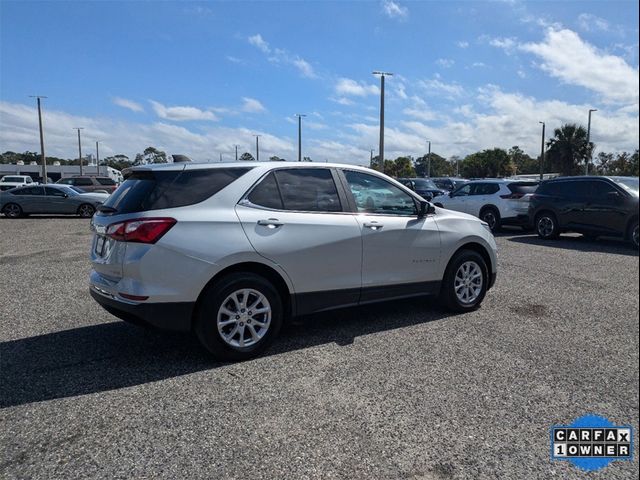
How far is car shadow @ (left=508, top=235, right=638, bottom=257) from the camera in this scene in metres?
10.4

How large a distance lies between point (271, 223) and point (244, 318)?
0.87 meters

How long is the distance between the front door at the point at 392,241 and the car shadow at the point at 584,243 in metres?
6.55

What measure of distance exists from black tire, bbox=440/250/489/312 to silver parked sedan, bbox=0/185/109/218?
57.2ft

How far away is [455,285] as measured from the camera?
18.2 ft

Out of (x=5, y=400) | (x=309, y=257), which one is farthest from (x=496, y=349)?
(x=5, y=400)

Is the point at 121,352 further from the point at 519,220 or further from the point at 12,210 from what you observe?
the point at 12,210

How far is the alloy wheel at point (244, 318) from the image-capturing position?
13.4 feet

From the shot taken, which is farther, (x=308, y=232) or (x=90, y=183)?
(x=90, y=183)

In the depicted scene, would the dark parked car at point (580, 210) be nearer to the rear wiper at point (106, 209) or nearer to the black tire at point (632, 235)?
the black tire at point (632, 235)

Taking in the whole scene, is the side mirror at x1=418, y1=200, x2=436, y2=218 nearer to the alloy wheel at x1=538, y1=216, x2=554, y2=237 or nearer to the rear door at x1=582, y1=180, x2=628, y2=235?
the rear door at x1=582, y1=180, x2=628, y2=235

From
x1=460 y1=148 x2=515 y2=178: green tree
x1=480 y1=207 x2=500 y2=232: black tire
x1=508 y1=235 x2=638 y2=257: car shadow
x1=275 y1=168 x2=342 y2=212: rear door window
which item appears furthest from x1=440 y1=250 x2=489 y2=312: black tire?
x1=460 y1=148 x2=515 y2=178: green tree

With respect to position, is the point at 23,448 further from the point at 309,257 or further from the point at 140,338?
the point at 309,257

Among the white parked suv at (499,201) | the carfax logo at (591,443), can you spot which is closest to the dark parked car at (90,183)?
the white parked suv at (499,201)

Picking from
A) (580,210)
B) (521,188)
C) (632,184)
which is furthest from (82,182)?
(632,184)
